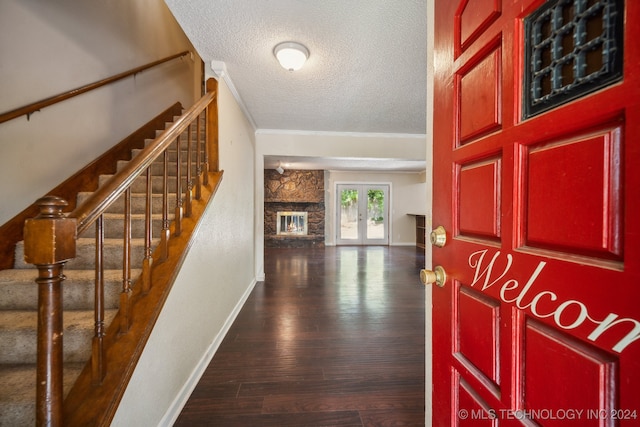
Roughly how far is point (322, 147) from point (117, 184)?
318cm

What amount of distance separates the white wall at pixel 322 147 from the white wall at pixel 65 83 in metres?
1.49

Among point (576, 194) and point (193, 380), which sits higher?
point (576, 194)

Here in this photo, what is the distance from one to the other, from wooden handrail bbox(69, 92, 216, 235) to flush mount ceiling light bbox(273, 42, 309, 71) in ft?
2.81

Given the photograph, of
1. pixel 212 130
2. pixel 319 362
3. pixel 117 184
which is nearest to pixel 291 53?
pixel 212 130

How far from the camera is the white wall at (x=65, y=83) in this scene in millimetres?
1654

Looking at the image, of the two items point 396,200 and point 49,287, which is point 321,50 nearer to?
point 49,287

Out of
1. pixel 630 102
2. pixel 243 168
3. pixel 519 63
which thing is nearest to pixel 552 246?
pixel 630 102

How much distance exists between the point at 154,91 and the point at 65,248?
322 cm

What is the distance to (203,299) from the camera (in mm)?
1769

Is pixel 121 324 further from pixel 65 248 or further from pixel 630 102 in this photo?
pixel 630 102

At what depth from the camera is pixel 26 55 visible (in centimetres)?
173

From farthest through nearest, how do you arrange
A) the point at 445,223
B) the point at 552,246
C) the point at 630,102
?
the point at 445,223, the point at 552,246, the point at 630,102

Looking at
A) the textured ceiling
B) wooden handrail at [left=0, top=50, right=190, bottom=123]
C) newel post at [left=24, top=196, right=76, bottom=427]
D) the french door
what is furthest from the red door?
the french door

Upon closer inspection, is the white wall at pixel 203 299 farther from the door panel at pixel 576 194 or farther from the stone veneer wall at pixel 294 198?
the stone veneer wall at pixel 294 198
